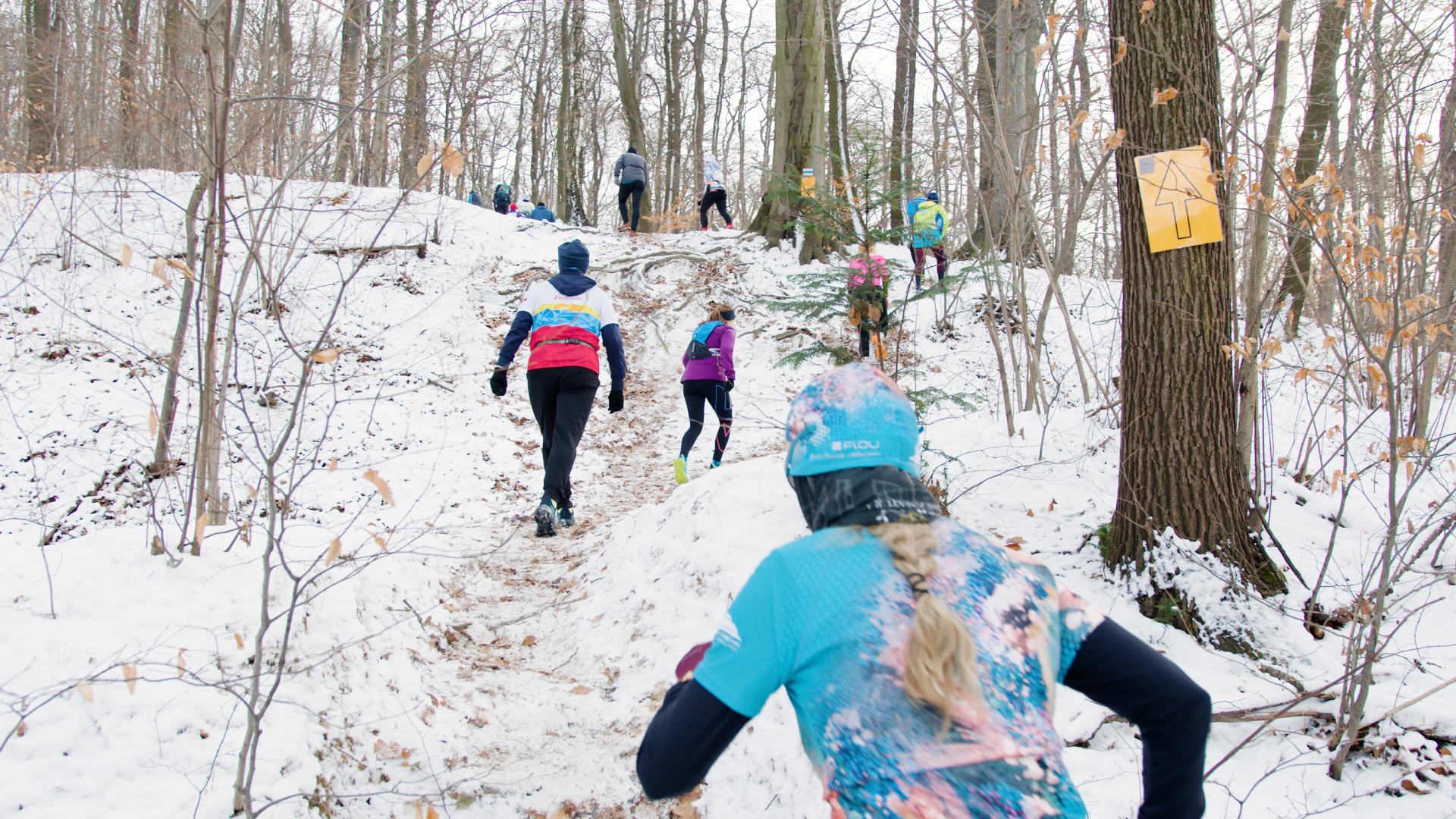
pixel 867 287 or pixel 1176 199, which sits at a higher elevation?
pixel 1176 199

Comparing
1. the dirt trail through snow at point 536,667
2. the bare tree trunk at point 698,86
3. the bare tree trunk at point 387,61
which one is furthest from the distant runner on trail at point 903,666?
the bare tree trunk at point 698,86

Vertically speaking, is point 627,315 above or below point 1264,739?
above

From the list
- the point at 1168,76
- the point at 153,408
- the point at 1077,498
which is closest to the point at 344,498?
the point at 153,408

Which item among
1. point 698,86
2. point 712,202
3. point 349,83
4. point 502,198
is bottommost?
point 349,83

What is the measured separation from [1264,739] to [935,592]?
2043mm

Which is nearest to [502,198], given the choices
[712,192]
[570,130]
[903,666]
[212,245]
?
[570,130]

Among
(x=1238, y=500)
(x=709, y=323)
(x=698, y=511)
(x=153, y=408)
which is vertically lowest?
(x=698, y=511)

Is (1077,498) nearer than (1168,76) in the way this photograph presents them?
No

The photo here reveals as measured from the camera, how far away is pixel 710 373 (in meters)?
6.19

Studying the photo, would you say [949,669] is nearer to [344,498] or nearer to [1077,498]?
[1077,498]

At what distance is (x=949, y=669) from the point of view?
0.97 metres

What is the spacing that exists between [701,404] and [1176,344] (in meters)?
4.01

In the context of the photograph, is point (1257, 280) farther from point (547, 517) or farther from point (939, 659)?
point (547, 517)

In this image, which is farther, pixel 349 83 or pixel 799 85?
pixel 799 85
